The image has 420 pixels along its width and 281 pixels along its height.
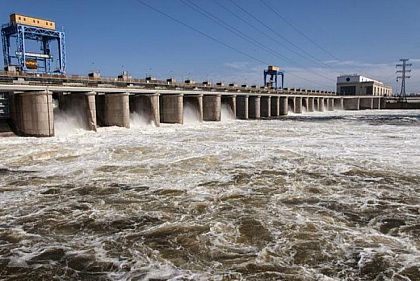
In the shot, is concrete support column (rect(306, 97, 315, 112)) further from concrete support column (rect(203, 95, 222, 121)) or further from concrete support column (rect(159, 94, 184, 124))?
concrete support column (rect(159, 94, 184, 124))

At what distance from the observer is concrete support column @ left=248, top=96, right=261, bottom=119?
60.9 m

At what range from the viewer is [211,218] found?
9164mm

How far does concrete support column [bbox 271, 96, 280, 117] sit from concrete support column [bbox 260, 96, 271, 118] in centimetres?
397

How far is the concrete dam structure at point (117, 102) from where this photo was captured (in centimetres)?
2622

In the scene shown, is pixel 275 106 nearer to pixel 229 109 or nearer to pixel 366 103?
pixel 229 109

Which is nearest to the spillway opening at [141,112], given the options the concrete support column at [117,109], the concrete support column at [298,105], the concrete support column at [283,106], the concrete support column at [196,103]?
the concrete support column at [117,109]

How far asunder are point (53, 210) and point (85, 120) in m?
22.9

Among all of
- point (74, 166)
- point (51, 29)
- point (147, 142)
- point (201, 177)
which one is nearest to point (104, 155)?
point (74, 166)

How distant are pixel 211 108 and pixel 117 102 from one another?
17646 millimetres

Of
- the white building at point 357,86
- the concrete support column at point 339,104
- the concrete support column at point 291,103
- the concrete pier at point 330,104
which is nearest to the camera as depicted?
the concrete support column at point 291,103

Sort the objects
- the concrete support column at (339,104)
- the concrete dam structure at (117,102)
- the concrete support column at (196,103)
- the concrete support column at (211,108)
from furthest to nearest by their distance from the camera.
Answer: the concrete support column at (339,104) < the concrete support column at (211,108) < the concrete support column at (196,103) < the concrete dam structure at (117,102)

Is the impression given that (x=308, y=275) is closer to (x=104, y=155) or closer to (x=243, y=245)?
(x=243, y=245)

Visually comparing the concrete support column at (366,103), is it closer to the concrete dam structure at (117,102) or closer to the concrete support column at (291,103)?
the concrete support column at (291,103)


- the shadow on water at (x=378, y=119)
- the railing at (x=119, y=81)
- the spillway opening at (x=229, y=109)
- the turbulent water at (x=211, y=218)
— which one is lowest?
the turbulent water at (x=211, y=218)
